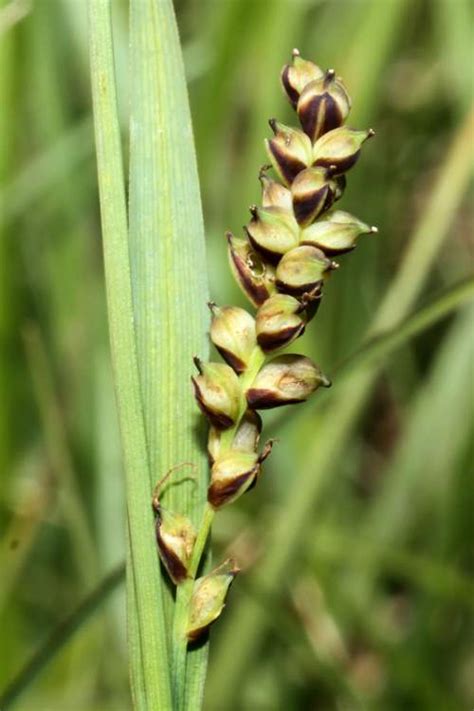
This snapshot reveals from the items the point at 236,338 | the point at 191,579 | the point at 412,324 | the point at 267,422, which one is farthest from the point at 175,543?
the point at 267,422

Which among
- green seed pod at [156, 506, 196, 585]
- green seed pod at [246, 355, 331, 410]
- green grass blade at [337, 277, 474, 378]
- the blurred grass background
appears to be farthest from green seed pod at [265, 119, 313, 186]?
the blurred grass background

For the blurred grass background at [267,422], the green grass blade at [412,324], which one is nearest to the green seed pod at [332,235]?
the green grass blade at [412,324]

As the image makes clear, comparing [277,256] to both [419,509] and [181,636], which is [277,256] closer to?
[181,636]

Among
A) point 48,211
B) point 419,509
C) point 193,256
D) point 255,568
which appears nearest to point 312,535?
point 255,568

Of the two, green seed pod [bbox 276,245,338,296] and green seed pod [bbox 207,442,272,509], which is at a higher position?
green seed pod [bbox 276,245,338,296]

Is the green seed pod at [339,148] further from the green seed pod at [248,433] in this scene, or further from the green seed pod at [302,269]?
the green seed pod at [248,433]

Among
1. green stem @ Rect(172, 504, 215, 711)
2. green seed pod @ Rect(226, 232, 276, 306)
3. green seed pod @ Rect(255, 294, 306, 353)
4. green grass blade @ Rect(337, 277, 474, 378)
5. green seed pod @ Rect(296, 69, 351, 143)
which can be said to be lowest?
green grass blade @ Rect(337, 277, 474, 378)

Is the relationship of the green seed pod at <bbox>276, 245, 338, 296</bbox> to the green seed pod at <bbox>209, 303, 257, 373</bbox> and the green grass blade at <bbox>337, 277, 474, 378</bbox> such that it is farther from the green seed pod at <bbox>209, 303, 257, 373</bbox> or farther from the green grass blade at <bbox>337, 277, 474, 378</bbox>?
the green grass blade at <bbox>337, 277, 474, 378</bbox>
